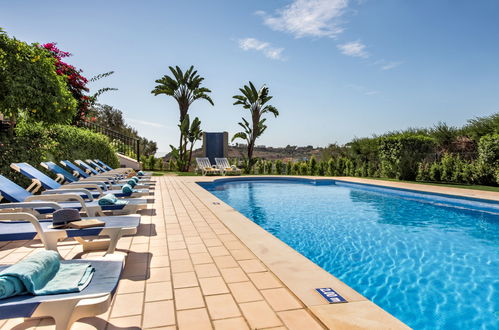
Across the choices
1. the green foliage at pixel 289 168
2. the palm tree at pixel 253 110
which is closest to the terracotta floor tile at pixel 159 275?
the palm tree at pixel 253 110

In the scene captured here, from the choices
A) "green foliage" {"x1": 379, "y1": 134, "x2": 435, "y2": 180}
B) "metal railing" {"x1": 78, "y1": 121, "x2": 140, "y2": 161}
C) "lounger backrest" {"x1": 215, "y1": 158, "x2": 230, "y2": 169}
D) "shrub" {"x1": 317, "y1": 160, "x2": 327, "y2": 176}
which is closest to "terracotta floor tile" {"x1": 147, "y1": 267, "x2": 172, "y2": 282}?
"green foliage" {"x1": 379, "y1": 134, "x2": 435, "y2": 180}

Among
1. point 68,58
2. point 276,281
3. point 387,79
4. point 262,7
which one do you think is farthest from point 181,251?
point 387,79

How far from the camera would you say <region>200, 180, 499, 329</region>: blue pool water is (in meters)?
3.54

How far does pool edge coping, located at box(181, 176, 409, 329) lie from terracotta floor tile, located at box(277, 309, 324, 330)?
0.06 meters

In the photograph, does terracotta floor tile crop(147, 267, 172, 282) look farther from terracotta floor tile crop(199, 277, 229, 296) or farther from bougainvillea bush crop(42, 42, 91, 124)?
bougainvillea bush crop(42, 42, 91, 124)

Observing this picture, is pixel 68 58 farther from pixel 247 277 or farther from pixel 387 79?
pixel 387 79

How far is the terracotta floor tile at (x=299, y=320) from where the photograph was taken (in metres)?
2.16

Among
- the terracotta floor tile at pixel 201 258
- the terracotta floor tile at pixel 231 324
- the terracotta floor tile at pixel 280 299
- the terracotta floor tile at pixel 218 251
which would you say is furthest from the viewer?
the terracotta floor tile at pixel 218 251

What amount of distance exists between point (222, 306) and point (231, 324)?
0.97 feet

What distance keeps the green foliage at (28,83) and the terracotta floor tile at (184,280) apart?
22.2 ft

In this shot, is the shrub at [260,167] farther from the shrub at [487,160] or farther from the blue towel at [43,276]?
the blue towel at [43,276]

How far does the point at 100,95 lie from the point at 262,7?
10.7 metres

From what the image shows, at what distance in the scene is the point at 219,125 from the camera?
2573 cm

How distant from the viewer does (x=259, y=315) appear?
7.66ft
